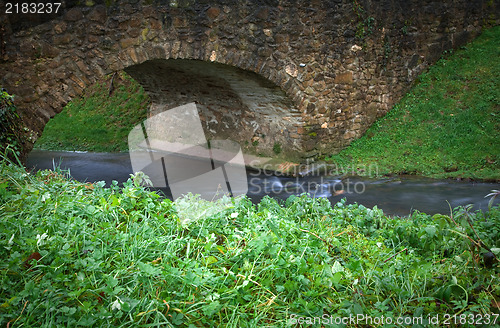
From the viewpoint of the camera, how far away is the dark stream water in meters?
5.32

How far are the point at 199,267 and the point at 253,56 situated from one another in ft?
15.9

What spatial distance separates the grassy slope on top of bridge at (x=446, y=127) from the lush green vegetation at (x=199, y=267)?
4.22 meters

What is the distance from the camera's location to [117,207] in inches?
101

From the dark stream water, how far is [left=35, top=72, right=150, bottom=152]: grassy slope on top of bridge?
2.33 metres

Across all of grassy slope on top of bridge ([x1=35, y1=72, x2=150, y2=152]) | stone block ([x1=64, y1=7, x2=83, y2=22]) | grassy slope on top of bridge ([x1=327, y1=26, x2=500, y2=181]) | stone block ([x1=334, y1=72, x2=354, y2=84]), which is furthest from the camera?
grassy slope on top of bridge ([x1=35, y1=72, x2=150, y2=152])

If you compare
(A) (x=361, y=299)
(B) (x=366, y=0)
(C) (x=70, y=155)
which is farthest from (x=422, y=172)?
(C) (x=70, y=155)

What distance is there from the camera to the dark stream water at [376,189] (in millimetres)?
5316

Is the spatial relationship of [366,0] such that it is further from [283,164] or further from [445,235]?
[445,235]

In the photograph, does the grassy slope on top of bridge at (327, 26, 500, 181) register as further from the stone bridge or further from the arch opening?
the arch opening

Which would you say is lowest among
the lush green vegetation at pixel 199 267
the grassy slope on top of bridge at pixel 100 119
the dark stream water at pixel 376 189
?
the dark stream water at pixel 376 189

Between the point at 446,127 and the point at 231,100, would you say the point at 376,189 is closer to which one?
the point at 446,127

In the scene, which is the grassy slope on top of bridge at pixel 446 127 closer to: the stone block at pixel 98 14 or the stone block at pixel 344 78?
the stone block at pixel 344 78

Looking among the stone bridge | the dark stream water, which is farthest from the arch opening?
the dark stream water

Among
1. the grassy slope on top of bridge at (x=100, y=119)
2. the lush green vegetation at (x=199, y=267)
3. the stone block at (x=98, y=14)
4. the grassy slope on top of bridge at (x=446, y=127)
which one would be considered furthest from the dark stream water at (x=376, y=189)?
the grassy slope on top of bridge at (x=100, y=119)
